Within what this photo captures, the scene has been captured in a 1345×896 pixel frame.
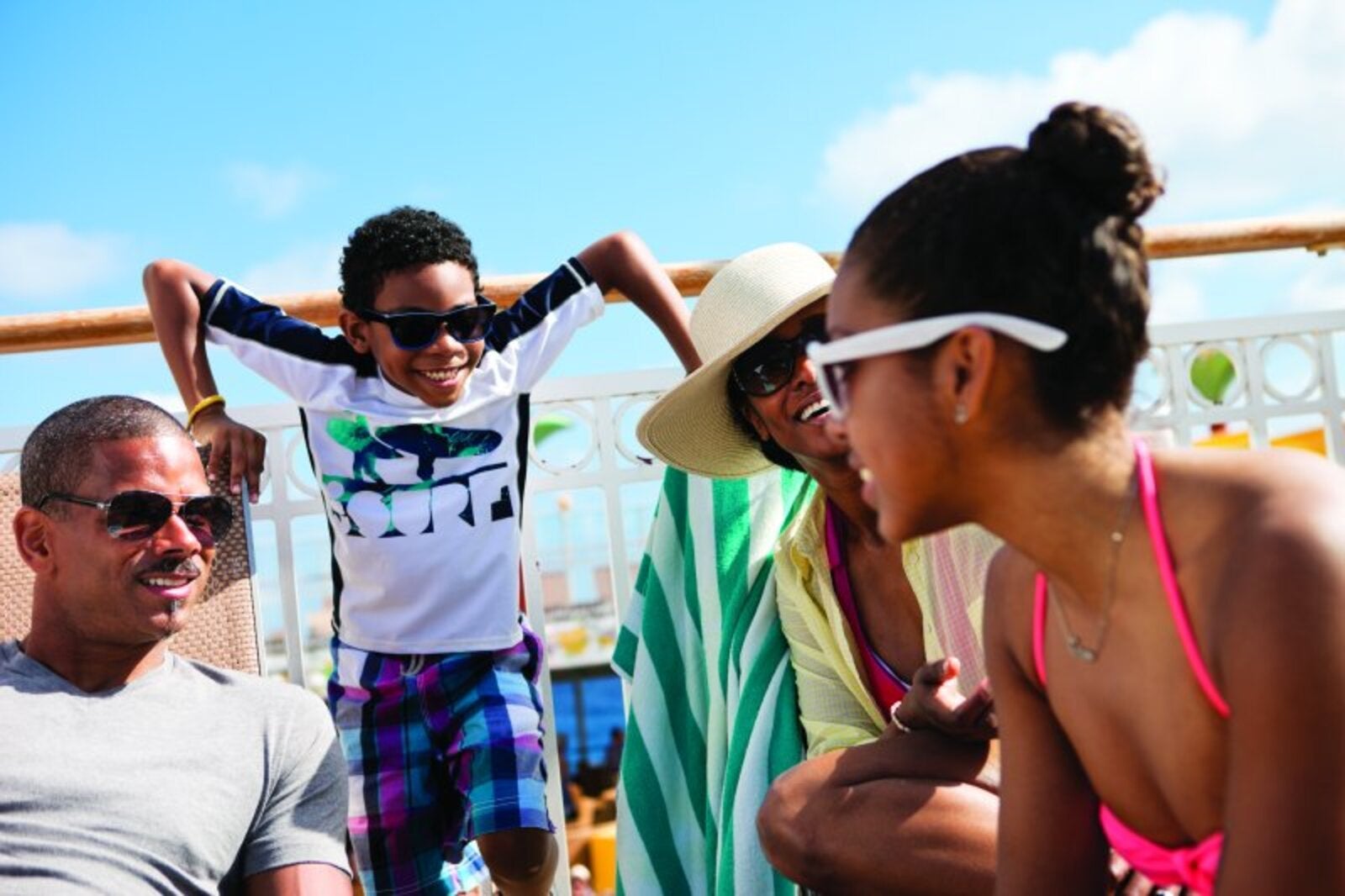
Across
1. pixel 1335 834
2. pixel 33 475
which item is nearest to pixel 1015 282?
pixel 1335 834

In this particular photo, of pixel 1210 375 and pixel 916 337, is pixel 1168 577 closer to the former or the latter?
pixel 916 337

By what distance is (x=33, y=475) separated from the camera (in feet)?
9.17

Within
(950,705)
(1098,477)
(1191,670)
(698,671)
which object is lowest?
(698,671)

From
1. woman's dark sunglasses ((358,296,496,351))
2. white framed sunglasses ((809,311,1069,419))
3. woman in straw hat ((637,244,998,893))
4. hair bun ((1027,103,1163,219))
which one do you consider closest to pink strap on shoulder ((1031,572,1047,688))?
white framed sunglasses ((809,311,1069,419))

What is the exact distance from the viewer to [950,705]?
2451mm

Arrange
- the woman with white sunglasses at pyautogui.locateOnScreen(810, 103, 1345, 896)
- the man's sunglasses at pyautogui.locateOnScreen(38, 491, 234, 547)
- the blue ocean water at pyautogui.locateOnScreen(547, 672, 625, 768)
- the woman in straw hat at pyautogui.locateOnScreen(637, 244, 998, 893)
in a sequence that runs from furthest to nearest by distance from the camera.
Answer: the blue ocean water at pyautogui.locateOnScreen(547, 672, 625, 768), the man's sunglasses at pyautogui.locateOnScreen(38, 491, 234, 547), the woman in straw hat at pyautogui.locateOnScreen(637, 244, 998, 893), the woman with white sunglasses at pyautogui.locateOnScreen(810, 103, 1345, 896)

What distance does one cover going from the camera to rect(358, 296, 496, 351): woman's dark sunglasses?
11.0 feet

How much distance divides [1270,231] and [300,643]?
3191mm

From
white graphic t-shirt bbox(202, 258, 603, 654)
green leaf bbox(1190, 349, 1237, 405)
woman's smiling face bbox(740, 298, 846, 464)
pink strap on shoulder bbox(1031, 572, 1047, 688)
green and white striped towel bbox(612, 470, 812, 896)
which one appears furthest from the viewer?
green leaf bbox(1190, 349, 1237, 405)

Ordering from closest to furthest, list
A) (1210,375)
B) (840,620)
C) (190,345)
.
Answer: (840,620) → (190,345) → (1210,375)

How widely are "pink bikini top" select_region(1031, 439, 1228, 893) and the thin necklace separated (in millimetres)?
18

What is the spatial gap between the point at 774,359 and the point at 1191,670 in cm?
169

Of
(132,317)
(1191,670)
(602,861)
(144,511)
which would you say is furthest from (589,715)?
(1191,670)

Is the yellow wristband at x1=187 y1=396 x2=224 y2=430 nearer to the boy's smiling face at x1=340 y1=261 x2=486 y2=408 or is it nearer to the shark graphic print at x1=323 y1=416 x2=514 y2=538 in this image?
the shark graphic print at x1=323 y1=416 x2=514 y2=538
